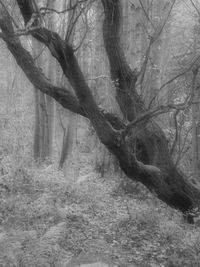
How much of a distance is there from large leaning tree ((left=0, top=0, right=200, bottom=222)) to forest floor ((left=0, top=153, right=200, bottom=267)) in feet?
2.78

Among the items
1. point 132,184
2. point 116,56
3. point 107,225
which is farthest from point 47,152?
point 116,56

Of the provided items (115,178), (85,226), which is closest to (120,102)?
(85,226)

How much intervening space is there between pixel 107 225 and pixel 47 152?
749 cm

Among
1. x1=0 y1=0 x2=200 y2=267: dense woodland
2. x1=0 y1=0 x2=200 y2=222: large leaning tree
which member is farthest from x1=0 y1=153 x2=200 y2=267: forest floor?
x1=0 y1=0 x2=200 y2=222: large leaning tree

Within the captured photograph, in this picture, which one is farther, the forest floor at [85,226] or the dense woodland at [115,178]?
the dense woodland at [115,178]

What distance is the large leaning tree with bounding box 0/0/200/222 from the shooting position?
5.95 metres

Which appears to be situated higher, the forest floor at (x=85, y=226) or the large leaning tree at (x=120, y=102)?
the large leaning tree at (x=120, y=102)

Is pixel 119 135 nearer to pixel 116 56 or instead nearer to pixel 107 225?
pixel 116 56

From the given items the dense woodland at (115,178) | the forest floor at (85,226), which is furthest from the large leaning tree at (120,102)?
the forest floor at (85,226)

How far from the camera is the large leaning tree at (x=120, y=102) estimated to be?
5.95 meters

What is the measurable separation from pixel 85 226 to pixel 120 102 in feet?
8.96

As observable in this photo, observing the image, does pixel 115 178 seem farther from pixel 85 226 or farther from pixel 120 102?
pixel 120 102

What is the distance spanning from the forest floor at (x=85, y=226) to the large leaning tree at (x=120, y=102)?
85 cm

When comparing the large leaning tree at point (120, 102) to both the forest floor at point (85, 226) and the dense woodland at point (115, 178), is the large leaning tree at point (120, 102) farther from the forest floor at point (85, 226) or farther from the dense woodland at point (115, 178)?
the forest floor at point (85, 226)
